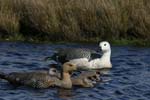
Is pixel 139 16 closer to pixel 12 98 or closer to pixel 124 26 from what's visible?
pixel 124 26

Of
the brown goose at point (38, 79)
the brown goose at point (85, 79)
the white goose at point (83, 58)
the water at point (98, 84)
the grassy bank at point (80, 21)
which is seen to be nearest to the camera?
the water at point (98, 84)

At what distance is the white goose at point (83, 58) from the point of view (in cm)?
1691

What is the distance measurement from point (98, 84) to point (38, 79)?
140 centimetres

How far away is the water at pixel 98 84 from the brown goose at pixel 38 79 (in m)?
0.15

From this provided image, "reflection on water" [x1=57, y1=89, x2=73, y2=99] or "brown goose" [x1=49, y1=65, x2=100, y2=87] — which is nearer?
"reflection on water" [x1=57, y1=89, x2=73, y2=99]

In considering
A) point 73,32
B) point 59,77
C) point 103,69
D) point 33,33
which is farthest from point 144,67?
point 33,33

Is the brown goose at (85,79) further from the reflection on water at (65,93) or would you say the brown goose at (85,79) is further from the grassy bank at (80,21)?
the grassy bank at (80,21)

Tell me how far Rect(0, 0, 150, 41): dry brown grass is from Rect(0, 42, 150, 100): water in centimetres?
82

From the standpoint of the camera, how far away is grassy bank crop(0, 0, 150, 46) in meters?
19.8

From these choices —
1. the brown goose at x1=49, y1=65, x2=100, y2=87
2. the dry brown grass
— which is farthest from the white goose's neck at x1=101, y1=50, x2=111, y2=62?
the dry brown grass

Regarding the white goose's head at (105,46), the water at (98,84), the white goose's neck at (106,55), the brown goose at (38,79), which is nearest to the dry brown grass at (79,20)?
the water at (98,84)

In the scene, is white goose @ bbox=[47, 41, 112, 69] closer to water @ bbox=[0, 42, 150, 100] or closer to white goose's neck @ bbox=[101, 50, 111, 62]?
white goose's neck @ bbox=[101, 50, 111, 62]

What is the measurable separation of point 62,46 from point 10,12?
225cm

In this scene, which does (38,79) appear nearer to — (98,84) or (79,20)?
(98,84)
